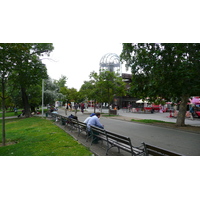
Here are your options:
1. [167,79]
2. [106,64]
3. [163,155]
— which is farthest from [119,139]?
[106,64]

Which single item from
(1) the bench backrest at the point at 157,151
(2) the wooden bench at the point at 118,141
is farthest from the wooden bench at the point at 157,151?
(2) the wooden bench at the point at 118,141

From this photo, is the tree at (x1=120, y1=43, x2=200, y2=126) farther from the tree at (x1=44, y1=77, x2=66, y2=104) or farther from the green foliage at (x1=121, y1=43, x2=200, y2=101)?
the tree at (x1=44, y1=77, x2=66, y2=104)

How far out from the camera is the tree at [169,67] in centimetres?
955

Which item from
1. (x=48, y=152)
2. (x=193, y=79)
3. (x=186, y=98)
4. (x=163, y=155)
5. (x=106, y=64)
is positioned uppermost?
(x=106, y=64)

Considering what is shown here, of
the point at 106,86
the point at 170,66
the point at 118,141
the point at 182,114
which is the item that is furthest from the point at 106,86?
the point at 118,141

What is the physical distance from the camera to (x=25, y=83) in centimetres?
862

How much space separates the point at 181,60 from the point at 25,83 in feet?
29.2

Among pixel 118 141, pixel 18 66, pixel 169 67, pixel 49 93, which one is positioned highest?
pixel 169 67

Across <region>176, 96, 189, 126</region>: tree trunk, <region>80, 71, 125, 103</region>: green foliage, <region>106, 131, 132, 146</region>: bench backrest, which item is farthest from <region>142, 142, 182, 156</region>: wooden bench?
<region>80, 71, 125, 103</region>: green foliage

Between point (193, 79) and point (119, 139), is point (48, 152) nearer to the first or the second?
point (119, 139)

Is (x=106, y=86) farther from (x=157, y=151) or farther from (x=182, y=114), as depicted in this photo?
(x=157, y=151)

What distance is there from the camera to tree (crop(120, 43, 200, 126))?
955cm

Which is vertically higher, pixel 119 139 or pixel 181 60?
pixel 181 60

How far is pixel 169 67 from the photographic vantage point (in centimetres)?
1037
